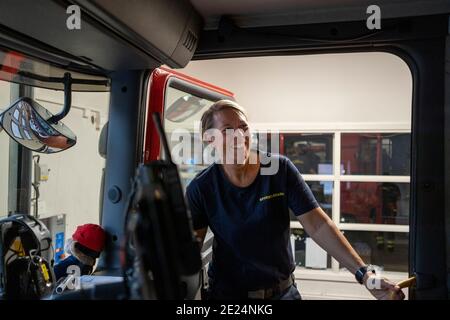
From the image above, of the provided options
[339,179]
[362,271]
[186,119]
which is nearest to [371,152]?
[339,179]

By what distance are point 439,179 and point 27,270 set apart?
1688 millimetres

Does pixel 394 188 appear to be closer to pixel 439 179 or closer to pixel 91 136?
pixel 439 179

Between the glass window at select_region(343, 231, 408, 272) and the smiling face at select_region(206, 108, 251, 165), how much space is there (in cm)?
300

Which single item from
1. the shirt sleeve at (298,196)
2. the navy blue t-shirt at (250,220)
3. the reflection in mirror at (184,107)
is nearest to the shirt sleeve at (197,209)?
the navy blue t-shirt at (250,220)

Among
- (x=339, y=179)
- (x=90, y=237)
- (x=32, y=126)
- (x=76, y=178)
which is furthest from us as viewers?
(x=339, y=179)

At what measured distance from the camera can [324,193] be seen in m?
3.96

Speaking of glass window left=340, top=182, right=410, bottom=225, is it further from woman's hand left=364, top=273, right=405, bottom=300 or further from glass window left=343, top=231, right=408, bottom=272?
woman's hand left=364, top=273, right=405, bottom=300

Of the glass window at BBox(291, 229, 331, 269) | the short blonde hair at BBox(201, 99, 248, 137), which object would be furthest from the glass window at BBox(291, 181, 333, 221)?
the short blonde hair at BBox(201, 99, 248, 137)

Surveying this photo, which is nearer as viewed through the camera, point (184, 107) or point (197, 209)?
point (197, 209)

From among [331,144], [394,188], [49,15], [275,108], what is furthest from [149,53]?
[394,188]

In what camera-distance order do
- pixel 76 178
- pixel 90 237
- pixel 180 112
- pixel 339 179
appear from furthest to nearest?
pixel 339 179 → pixel 76 178 → pixel 180 112 → pixel 90 237

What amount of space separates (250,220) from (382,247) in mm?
3070

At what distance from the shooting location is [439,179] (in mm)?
1511

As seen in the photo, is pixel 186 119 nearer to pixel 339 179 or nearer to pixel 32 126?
pixel 32 126
